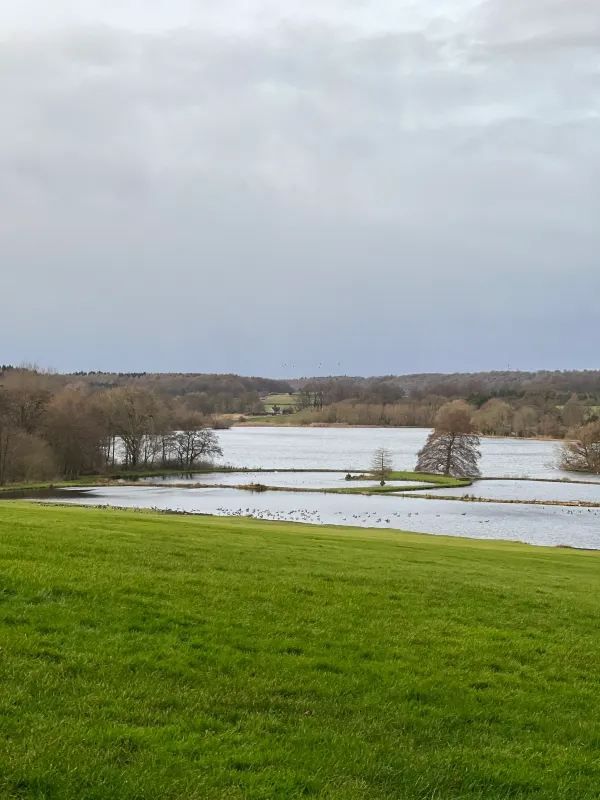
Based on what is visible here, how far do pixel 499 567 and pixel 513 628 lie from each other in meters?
9.55

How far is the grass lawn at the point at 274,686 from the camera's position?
18.8 ft

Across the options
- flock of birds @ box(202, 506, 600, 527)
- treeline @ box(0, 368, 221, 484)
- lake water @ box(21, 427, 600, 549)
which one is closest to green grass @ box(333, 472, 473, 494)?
lake water @ box(21, 427, 600, 549)

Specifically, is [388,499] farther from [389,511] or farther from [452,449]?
[452,449]

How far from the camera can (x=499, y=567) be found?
20.5m

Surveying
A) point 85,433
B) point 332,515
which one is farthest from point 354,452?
point 332,515

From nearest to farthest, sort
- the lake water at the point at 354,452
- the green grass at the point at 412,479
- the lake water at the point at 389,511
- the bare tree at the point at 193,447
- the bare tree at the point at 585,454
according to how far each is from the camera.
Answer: the lake water at the point at 389,511, the green grass at the point at 412,479, the lake water at the point at 354,452, the bare tree at the point at 193,447, the bare tree at the point at 585,454

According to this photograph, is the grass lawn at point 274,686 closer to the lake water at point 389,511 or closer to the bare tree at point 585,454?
the lake water at point 389,511

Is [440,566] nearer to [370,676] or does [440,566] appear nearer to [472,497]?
[370,676]

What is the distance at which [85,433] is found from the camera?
97.1 metres

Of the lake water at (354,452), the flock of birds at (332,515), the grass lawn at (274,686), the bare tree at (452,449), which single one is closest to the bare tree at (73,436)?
the lake water at (354,452)

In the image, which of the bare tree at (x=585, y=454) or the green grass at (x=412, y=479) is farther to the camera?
the bare tree at (x=585, y=454)

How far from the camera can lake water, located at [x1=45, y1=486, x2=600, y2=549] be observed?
50.0m

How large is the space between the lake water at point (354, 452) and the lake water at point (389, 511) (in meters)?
32.0

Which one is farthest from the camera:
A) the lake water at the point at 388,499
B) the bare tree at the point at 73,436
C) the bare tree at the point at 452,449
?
the bare tree at the point at 452,449
